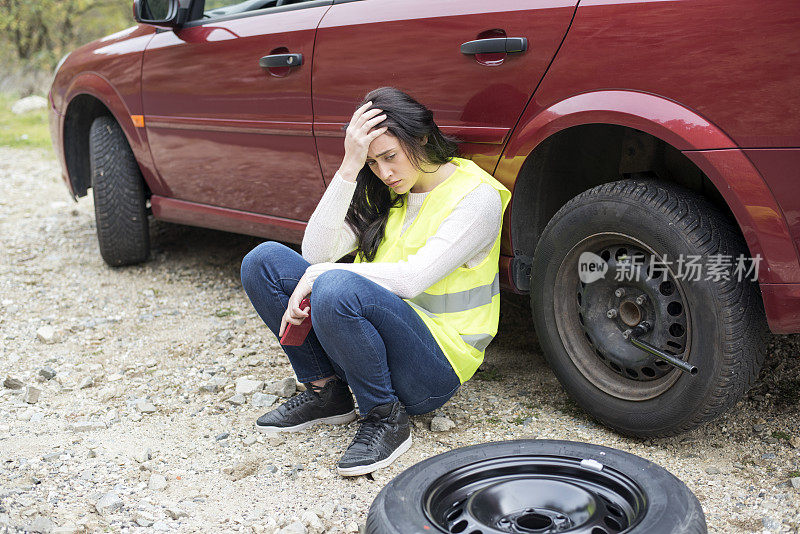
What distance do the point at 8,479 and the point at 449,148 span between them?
1731 mm

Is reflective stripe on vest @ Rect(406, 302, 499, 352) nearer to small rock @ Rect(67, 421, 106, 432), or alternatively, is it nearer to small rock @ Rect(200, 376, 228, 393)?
small rock @ Rect(200, 376, 228, 393)

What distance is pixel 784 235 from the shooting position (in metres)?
2.08

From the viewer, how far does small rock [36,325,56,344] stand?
381 centimetres

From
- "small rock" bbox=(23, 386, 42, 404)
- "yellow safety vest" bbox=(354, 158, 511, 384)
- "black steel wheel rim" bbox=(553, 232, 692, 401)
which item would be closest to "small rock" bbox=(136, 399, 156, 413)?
"small rock" bbox=(23, 386, 42, 404)

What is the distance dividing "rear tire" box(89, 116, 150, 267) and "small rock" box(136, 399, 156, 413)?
5.96ft

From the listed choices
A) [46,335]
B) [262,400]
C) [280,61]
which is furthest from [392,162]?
[46,335]

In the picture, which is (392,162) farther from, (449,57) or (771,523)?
(771,523)

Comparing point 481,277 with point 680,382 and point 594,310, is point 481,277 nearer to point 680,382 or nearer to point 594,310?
point 594,310

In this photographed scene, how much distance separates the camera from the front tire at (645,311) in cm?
228

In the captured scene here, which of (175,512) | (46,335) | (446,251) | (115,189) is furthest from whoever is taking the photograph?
(115,189)

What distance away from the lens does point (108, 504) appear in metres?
2.36

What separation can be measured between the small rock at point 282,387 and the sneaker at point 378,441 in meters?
0.61

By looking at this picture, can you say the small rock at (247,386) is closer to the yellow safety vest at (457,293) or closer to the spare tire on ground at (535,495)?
the yellow safety vest at (457,293)

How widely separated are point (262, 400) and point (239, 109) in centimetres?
131
